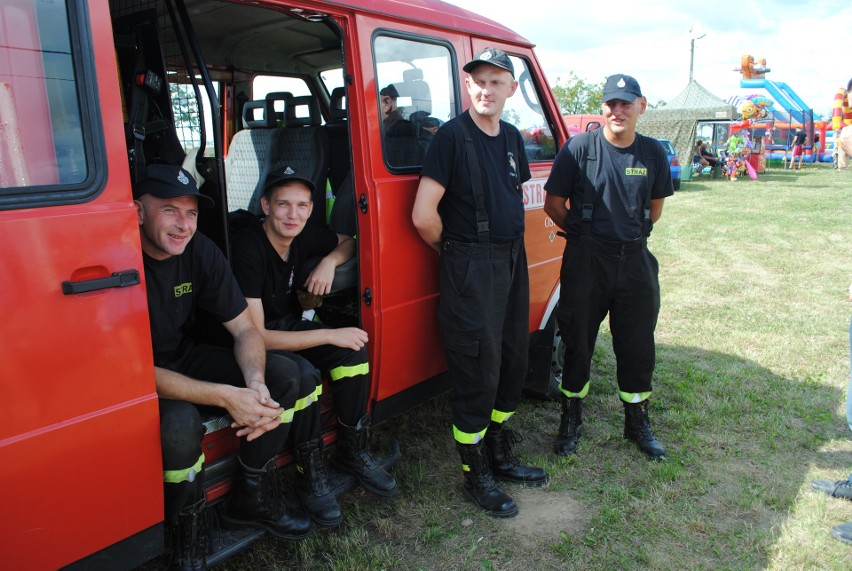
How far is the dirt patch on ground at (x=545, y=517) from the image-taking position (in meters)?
3.06

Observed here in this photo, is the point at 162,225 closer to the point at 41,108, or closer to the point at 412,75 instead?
the point at 41,108

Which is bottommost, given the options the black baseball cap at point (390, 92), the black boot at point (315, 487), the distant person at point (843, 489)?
the distant person at point (843, 489)

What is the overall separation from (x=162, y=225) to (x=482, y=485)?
6.41 feet

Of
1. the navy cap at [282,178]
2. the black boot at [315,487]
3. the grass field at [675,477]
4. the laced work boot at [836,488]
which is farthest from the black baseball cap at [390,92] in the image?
the laced work boot at [836,488]

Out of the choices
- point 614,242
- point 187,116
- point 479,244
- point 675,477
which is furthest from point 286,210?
point 675,477

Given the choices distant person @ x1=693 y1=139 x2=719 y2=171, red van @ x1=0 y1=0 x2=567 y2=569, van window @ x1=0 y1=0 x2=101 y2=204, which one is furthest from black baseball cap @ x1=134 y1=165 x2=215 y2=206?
distant person @ x1=693 y1=139 x2=719 y2=171

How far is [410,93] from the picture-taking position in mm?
3242

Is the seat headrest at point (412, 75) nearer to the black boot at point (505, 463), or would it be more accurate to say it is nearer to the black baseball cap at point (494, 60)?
the black baseball cap at point (494, 60)

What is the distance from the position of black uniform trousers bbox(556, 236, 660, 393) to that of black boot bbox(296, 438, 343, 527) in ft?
5.43

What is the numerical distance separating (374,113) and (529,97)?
1.45 m

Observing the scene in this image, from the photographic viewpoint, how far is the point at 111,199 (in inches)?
77.3

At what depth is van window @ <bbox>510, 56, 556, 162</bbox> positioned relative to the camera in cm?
392

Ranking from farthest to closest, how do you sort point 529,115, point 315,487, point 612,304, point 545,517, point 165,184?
1. point 529,115
2. point 612,304
3. point 545,517
4. point 315,487
5. point 165,184

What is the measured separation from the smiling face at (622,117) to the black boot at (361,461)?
198 centimetres
